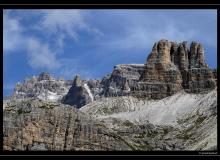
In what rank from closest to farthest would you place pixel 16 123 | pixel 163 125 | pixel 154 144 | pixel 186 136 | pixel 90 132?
1. pixel 16 123
2. pixel 90 132
3. pixel 154 144
4. pixel 186 136
5. pixel 163 125

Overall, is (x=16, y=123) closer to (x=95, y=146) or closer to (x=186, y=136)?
(x=95, y=146)

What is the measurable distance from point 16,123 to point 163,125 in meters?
89.2

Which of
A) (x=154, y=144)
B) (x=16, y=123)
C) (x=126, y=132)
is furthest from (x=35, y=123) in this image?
(x=126, y=132)

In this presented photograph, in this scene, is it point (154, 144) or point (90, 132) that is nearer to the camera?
point (90, 132)

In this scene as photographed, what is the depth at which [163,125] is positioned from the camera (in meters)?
194

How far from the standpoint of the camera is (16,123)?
114 meters
